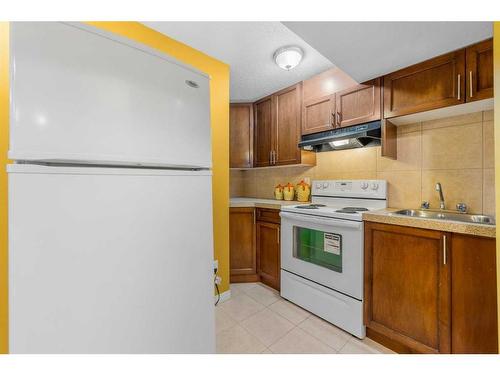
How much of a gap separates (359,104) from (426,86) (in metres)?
0.44

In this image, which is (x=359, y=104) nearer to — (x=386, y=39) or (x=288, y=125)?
(x=386, y=39)

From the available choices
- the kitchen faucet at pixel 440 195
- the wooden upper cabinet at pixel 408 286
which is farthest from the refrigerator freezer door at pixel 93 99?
the kitchen faucet at pixel 440 195

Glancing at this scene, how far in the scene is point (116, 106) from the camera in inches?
24.1

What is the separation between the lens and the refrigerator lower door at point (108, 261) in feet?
1.68

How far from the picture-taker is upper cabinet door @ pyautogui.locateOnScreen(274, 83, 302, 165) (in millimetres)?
2246

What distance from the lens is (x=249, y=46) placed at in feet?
5.53

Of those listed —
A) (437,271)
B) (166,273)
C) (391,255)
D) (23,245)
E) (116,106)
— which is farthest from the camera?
(391,255)

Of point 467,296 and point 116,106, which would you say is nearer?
point 116,106

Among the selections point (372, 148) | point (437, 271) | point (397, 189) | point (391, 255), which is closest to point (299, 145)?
point (372, 148)

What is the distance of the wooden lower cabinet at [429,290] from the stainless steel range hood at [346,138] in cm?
72

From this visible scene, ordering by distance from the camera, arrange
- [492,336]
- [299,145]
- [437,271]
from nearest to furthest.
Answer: [492,336], [437,271], [299,145]

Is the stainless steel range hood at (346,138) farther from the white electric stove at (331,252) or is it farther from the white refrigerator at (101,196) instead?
the white refrigerator at (101,196)
